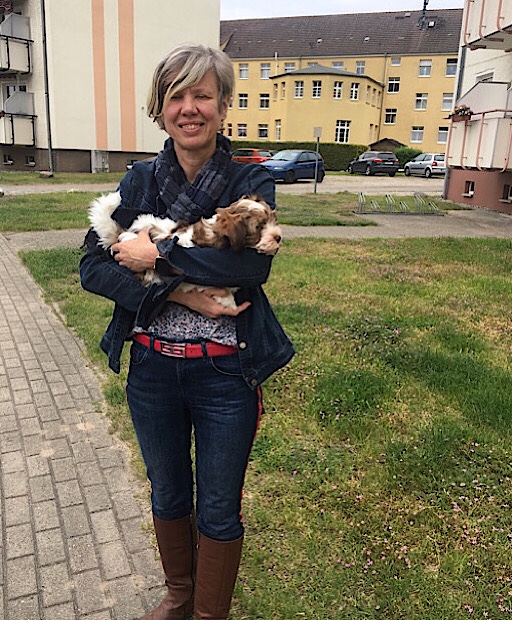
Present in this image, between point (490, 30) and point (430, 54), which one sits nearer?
point (490, 30)

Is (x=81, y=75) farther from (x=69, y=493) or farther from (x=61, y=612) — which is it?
(x=61, y=612)

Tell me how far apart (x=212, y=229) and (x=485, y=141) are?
51.1 feet

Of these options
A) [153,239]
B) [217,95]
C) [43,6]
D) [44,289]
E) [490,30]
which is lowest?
[44,289]

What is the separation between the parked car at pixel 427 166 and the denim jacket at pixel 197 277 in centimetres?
4104

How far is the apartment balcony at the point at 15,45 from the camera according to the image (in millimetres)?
31266

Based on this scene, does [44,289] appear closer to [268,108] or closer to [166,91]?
[166,91]

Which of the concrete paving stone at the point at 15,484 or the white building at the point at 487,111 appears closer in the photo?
the concrete paving stone at the point at 15,484

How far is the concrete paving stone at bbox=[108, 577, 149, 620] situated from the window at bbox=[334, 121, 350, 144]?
57900 millimetres

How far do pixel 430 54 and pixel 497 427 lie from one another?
205 feet

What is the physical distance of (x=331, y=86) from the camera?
183 feet

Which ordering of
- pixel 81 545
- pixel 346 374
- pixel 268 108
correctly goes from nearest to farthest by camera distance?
pixel 81 545
pixel 346 374
pixel 268 108

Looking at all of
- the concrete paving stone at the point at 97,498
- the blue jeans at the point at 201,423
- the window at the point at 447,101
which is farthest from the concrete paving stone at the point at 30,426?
the window at the point at 447,101

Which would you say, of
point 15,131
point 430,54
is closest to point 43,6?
point 15,131

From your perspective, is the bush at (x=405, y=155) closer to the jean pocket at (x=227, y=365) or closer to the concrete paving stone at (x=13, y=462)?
the concrete paving stone at (x=13, y=462)
